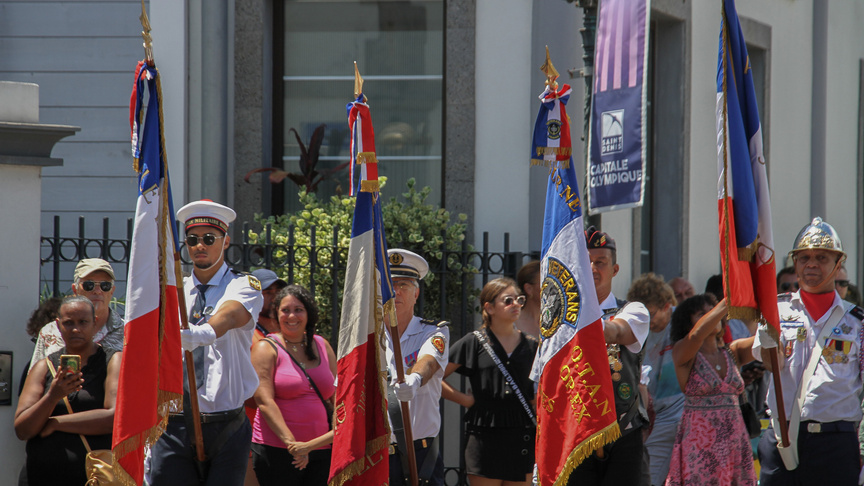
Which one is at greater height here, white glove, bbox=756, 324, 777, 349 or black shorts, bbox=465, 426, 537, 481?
white glove, bbox=756, 324, 777, 349

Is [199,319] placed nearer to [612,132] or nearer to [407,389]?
[407,389]

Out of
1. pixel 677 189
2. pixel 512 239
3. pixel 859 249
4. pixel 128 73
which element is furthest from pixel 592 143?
pixel 859 249

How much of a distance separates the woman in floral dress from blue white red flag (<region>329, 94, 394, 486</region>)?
7.14 ft

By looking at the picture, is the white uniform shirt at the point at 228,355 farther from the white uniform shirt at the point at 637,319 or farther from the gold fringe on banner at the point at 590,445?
the white uniform shirt at the point at 637,319

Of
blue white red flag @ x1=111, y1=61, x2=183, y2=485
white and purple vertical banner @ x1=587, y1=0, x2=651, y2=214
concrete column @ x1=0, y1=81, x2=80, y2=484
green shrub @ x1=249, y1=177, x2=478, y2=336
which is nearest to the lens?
blue white red flag @ x1=111, y1=61, x2=183, y2=485

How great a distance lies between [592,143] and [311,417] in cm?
290

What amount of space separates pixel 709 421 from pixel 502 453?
1.39 meters

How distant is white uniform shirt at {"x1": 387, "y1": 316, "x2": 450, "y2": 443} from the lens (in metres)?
6.69

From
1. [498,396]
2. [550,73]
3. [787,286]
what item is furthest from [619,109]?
[787,286]

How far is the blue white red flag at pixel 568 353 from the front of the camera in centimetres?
602

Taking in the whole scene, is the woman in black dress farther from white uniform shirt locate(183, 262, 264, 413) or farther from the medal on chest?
white uniform shirt locate(183, 262, 264, 413)

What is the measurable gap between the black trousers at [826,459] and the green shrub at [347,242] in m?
3.07

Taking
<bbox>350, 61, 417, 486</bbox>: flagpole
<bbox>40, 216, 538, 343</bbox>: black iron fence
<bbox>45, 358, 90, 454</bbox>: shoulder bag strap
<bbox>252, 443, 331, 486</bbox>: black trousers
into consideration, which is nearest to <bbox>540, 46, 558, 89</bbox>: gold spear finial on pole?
<bbox>350, 61, 417, 486</bbox>: flagpole

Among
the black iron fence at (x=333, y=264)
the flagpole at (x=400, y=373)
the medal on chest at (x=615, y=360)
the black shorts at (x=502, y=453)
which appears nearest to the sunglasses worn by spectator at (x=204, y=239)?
the flagpole at (x=400, y=373)
